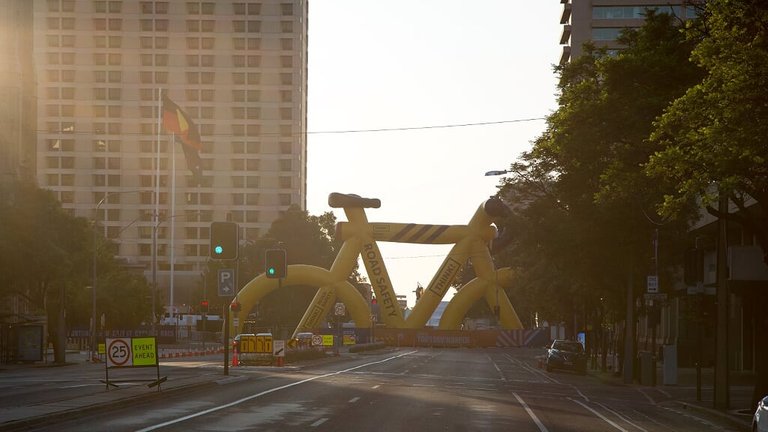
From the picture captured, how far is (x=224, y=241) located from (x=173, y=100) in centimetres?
14858

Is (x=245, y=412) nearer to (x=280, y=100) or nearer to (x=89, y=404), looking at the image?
(x=89, y=404)

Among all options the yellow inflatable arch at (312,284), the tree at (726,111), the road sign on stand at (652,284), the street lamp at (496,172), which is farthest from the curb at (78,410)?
the yellow inflatable arch at (312,284)

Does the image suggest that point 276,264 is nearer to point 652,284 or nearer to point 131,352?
point 131,352

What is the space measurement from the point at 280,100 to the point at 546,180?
133560mm

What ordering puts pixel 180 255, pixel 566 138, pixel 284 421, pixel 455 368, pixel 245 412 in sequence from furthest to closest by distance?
1. pixel 180 255
2. pixel 455 368
3. pixel 566 138
4. pixel 245 412
5. pixel 284 421

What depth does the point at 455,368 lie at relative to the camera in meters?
57.9

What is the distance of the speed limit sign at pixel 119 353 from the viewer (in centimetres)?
3266

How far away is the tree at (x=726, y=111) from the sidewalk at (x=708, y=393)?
5987mm

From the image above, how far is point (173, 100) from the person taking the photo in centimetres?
18362

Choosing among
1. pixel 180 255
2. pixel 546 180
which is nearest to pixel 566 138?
pixel 546 180

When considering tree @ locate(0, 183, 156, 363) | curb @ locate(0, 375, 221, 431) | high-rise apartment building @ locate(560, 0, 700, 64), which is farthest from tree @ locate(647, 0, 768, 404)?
high-rise apartment building @ locate(560, 0, 700, 64)

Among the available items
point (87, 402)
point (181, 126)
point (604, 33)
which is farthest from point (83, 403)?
point (604, 33)

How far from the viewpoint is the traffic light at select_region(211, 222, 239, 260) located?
3881 cm

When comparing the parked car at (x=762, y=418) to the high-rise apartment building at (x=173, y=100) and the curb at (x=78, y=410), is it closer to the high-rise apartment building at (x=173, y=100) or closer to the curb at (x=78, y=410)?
the curb at (x=78, y=410)
